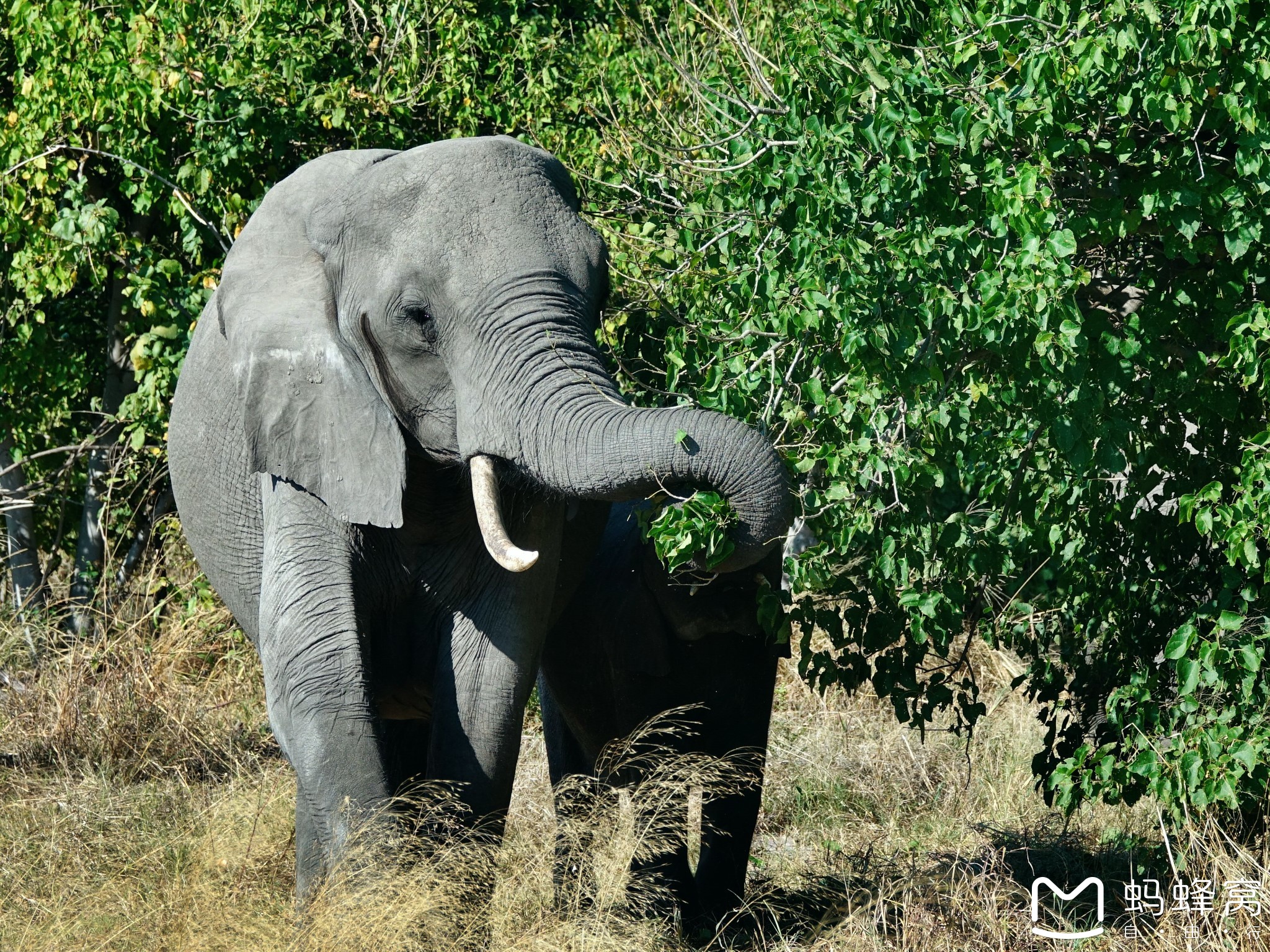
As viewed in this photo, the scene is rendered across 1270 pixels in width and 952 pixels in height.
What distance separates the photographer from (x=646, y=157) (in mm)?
5875

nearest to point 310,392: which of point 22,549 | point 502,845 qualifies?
point 502,845

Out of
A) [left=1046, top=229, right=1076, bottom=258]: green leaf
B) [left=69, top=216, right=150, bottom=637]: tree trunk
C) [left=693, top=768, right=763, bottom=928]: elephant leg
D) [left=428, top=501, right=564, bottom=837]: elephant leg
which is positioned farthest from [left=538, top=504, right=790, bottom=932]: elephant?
[left=69, top=216, right=150, bottom=637]: tree trunk

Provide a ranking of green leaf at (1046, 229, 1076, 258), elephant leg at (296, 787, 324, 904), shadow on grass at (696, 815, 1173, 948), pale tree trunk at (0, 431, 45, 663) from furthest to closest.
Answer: pale tree trunk at (0, 431, 45, 663) → shadow on grass at (696, 815, 1173, 948) → elephant leg at (296, 787, 324, 904) → green leaf at (1046, 229, 1076, 258)

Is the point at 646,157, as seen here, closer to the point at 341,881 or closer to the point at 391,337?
the point at 391,337

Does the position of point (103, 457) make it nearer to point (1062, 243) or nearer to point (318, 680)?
point (318, 680)

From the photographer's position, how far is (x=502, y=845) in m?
4.93

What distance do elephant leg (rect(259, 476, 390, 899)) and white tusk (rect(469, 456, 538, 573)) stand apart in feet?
1.58

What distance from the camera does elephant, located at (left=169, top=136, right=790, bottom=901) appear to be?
14.0 ft

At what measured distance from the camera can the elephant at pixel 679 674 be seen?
5461 mm

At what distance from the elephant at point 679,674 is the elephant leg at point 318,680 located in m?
1.15

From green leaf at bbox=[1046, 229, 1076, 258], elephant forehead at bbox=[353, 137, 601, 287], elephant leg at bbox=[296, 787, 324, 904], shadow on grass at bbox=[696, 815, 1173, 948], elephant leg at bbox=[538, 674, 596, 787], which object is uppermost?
elephant forehead at bbox=[353, 137, 601, 287]

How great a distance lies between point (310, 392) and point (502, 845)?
1.40 m

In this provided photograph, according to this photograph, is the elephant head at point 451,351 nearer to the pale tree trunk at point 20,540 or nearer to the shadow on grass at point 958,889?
the shadow on grass at point 958,889

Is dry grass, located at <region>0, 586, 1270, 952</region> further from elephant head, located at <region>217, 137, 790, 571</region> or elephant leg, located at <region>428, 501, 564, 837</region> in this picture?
elephant head, located at <region>217, 137, 790, 571</region>
